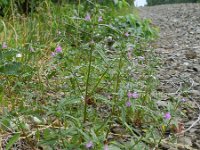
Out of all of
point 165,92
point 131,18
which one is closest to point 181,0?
point 131,18

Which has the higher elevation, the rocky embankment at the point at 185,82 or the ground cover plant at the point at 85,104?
the ground cover plant at the point at 85,104

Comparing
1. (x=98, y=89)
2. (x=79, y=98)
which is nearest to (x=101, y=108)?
(x=98, y=89)

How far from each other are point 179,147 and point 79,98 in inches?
19.2

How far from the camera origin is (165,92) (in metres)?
2.20

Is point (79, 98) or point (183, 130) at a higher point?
point (79, 98)

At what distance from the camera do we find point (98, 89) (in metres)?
1.90

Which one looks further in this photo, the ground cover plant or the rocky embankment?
the rocky embankment

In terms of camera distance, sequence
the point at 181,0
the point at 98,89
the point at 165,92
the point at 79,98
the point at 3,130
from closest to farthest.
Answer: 1. the point at 79,98
2. the point at 3,130
3. the point at 98,89
4. the point at 165,92
5. the point at 181,0

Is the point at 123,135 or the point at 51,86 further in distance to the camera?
the point at 51,86

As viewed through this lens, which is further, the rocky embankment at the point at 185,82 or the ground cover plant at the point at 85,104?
the rocky embankment at the point at 185,82

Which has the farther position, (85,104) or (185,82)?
(185,82)

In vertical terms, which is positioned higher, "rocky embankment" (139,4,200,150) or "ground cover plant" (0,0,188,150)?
"ground cover plant" (0,0,188,150)

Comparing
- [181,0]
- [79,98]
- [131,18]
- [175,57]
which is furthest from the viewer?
[181,0]

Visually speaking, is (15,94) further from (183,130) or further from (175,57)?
(175,57)
